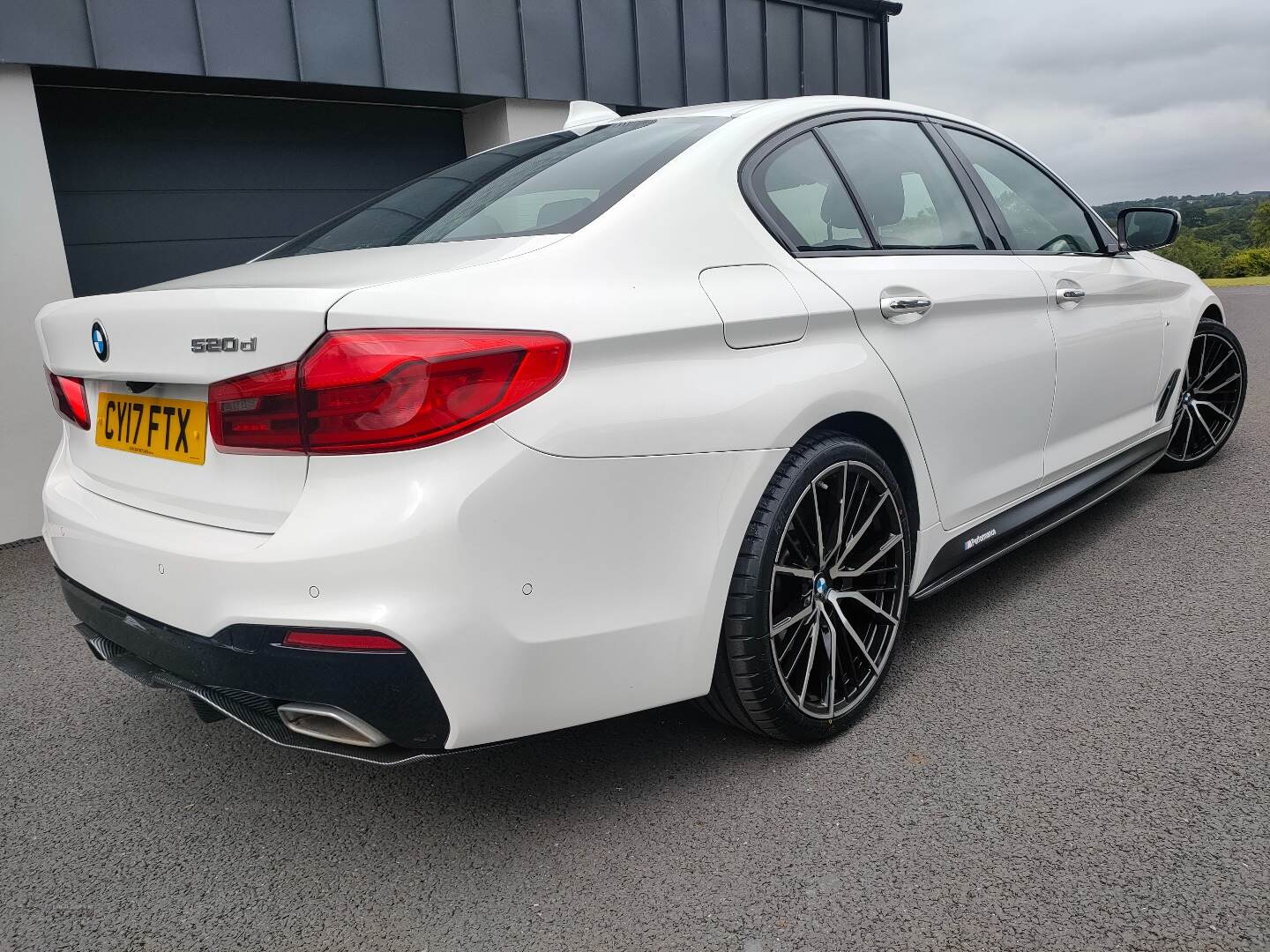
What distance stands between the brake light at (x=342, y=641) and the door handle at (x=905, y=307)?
147cm

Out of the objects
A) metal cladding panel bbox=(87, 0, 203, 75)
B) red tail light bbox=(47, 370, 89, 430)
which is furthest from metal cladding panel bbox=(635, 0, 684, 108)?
red tail light bbox=(47, 370, 89, 430)

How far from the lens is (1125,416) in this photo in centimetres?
373

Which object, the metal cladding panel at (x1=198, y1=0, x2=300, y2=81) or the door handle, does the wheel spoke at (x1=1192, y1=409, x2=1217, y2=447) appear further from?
the metal cladding panel at (x1=198, y1=0, x2=300, y2=81)

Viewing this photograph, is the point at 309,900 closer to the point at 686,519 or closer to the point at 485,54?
the point at 686,519

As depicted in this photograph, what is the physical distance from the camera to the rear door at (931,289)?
244 centimetres

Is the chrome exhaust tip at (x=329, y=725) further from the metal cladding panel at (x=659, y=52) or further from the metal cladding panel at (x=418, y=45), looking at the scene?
the metal cladding panel at (x=659, y=52)

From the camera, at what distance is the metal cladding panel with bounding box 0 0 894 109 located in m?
4.91

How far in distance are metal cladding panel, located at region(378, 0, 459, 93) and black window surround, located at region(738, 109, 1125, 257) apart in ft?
12.7

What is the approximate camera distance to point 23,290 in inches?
189

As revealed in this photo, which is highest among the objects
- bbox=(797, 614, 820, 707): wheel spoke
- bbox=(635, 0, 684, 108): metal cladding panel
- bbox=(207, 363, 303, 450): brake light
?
bbox=(635, 0, 684, 108): metal cladding panel

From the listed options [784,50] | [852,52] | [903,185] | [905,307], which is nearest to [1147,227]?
[903,185]

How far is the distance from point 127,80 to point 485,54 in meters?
2.12

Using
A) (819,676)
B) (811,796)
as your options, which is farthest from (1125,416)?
(811,796)

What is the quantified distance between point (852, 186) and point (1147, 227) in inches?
75.3
